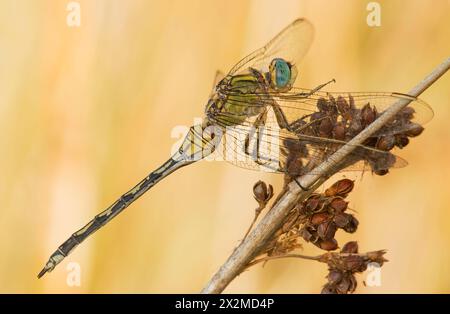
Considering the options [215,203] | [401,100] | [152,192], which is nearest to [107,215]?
[152,192]

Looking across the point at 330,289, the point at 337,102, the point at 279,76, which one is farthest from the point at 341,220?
the point at 279,76

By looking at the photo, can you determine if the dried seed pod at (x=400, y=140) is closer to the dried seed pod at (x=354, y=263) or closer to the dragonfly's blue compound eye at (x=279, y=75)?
the dried seed pod at (x=354, y=263)

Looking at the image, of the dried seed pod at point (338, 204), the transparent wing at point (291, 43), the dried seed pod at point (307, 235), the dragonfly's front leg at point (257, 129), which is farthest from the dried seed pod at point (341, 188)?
the transparent wing at point (291, 43)

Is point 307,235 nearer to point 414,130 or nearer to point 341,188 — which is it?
point 341,188

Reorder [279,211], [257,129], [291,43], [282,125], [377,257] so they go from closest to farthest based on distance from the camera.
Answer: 1. [279,211]
2. [377,257]
3. [282,125]
4. [257,129]
5. [291,43]

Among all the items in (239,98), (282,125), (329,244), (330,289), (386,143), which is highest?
(239,98)
